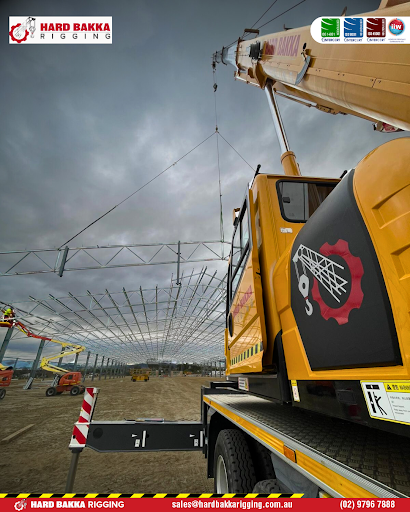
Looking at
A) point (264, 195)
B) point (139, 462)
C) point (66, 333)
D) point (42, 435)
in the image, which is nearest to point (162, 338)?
point (66, 333)

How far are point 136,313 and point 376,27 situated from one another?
23684mm

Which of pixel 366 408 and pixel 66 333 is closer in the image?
pixel 366 408

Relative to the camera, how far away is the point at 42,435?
22.2ft

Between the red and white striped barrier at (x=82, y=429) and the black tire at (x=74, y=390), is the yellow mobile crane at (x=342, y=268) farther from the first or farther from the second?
the black tire at (x=74, y=390)

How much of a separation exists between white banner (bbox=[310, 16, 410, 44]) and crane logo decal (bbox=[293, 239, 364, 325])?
134cm

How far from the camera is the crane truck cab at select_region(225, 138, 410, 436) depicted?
977 millimetres

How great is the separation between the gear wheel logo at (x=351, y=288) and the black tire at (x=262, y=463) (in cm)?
170

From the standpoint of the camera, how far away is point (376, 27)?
167 cm

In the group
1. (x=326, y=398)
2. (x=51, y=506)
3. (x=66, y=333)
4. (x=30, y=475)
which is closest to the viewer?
(x=51, y=506)

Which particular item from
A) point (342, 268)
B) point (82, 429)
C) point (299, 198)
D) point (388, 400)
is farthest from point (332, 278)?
point (82, 429)

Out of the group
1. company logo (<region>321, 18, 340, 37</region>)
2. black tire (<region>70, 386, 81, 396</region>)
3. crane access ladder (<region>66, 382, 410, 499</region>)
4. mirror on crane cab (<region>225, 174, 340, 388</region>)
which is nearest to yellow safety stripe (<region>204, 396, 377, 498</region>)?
crane access ladder (<region>66, 382, 410, 499</region>)

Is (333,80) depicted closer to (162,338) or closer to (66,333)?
(66,333)

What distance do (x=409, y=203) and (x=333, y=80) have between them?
1.77 m

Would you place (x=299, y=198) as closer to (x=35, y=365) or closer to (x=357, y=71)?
(x=357, y=71)
